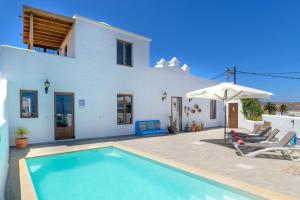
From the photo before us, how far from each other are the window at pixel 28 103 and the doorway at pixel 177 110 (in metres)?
9.12

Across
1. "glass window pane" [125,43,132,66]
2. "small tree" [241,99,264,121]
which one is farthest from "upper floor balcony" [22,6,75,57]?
"small tree" [241,99,264,121]

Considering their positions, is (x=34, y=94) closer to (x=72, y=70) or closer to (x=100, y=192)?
(x=72, y=70)

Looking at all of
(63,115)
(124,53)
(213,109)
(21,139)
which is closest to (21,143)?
(21,139)

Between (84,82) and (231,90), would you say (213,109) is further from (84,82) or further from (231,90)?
(84,82)

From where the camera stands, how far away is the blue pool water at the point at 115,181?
444 centimetres

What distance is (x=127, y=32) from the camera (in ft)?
39.8

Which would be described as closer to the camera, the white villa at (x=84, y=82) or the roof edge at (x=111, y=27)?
the white villa at (x=84, y=82)

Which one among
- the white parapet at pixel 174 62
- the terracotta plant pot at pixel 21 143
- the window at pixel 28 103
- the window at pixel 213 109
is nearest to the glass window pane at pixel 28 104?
the window at pixel 28 103

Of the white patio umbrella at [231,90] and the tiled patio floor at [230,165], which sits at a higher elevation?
the white patio umbrella at [231,90]

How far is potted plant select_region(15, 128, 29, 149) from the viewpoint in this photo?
313 inches

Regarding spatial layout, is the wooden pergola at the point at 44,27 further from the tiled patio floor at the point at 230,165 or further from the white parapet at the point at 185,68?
the white parapet at the point at 185,68

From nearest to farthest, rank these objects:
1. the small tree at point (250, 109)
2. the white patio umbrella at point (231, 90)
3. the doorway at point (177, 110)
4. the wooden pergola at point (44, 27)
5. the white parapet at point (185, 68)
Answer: the white patio umbrella at point (231, 90)
the wooden pergola at point (44, 27)
the doorway at point (177, 110)
the white parapet at point (185, 68)
the small tree at point (250, 109)

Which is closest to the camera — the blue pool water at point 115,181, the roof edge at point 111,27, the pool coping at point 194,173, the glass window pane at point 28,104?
the pool coping at point 194,173

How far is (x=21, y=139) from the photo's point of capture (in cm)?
805
